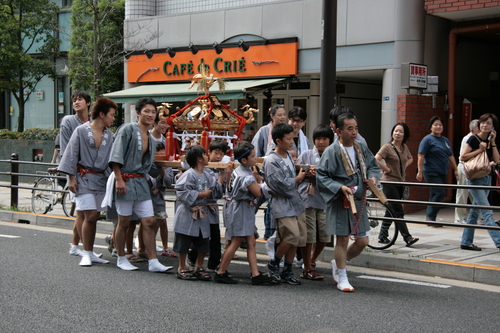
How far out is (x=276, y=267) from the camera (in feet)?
23.1

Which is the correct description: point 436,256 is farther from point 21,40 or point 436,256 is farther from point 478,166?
point 21,40

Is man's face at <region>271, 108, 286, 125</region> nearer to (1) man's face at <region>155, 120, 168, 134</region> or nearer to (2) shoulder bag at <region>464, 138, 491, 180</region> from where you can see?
(1) man's face at <region>155, 120, 168, 134</region>

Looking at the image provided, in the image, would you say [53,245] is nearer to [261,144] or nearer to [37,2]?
[261,144]

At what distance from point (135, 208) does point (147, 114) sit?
1101 millimetres

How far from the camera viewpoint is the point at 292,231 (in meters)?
6.70

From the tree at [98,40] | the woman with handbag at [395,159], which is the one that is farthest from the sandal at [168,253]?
the tree at [98,40]

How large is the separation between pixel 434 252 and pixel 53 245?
5172mm

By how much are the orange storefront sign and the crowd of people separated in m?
6.90

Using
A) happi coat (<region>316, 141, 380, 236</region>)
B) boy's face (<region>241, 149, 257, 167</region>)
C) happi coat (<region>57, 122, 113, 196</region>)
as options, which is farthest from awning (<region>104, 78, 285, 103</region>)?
happi coat (<region>316, 141, 380, 236</region>)

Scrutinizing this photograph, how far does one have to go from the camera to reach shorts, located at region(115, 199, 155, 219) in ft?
24.7

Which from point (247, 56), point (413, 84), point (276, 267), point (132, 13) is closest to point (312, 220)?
point (276, 267)

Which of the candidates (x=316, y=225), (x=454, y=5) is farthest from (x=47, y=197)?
(x=454, y=5)

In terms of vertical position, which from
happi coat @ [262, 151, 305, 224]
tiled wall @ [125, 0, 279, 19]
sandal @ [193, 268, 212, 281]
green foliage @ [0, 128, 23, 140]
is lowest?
sandal @ [193, 268, 212, 281]

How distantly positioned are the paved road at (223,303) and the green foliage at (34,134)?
42.4 ft
